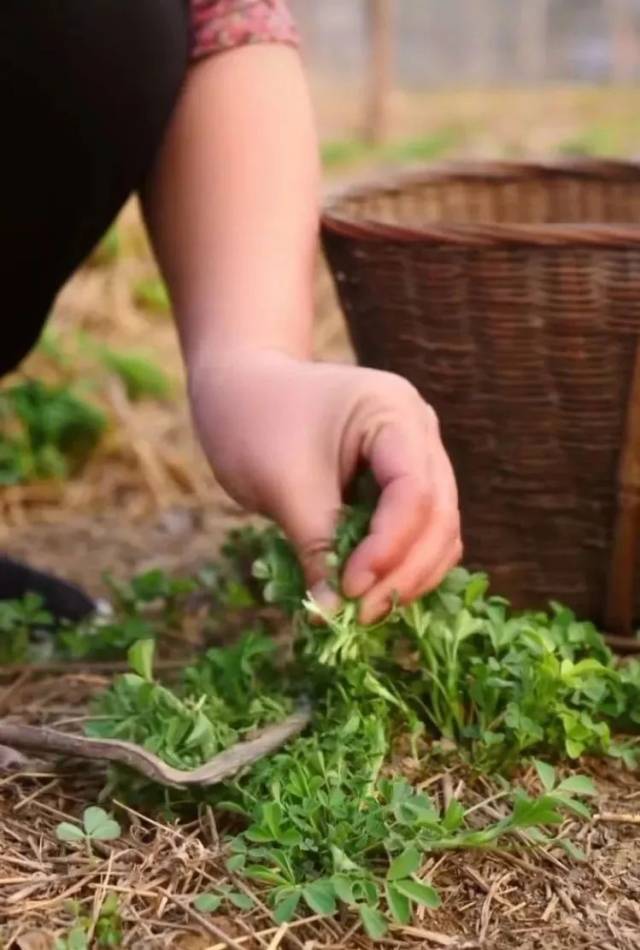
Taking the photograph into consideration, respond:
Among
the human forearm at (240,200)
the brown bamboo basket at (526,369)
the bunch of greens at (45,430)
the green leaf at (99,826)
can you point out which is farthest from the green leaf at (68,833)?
the bunch of greens at (45,430)

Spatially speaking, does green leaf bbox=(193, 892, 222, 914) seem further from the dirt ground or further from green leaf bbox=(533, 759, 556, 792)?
green leaf bbox=(533, 759, 556, 792)

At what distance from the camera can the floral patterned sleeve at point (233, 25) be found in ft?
3.82

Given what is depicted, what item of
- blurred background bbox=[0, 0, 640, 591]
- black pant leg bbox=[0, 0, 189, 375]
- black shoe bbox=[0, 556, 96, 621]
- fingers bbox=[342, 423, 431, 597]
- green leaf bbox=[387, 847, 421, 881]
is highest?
black pant leg bbox=[0, 0, 189, 375]

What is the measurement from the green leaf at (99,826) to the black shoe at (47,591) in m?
0.45

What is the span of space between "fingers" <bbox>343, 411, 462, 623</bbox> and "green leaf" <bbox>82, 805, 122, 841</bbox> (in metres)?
0.18

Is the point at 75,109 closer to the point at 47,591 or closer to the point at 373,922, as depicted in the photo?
the point at 47,591

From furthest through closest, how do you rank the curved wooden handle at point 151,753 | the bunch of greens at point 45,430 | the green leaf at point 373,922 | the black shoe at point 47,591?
the bunch of greens at point 45,430 < the black shoe at point 47,591 < the curved wooden handle at point 151,753 < the green leaf at point 373,922

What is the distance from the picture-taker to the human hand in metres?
0.85

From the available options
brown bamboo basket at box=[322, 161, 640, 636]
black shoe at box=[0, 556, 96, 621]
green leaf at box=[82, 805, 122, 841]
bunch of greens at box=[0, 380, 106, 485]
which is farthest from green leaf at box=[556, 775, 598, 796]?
bunch of greens at box=[0, 380, 106, 485]

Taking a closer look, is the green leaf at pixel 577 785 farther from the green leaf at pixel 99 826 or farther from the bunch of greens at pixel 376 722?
the green leaf at pixel 99 826

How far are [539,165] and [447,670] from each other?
2.33 ft

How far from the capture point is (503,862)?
815mm

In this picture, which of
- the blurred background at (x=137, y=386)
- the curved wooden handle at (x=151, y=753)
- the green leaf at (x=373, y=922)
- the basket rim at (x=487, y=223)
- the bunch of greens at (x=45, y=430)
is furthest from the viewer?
the bunch of greens at (x=45, y=430)

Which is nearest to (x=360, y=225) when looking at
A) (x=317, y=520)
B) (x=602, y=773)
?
(x=317, y=520)
